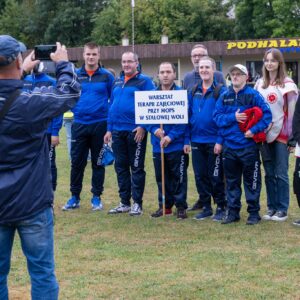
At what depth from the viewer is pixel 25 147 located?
3814 millimetres

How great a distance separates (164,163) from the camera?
807cm

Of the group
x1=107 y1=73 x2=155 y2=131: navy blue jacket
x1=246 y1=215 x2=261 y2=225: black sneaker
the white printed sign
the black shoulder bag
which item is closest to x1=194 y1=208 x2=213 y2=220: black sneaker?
x1=246 y1=215 x2=261 y2=225: black sneaker

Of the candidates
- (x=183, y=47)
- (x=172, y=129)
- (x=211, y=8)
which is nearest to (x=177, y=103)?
(x=172, y=129)

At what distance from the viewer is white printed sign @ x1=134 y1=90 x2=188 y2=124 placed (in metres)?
7.84

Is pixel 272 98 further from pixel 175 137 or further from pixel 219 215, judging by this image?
pixel 219 215

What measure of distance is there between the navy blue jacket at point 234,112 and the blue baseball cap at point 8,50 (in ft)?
13.0

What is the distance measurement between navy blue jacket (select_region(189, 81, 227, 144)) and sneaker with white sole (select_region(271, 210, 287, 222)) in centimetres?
120

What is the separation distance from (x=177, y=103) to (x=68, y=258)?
2580 millimetres

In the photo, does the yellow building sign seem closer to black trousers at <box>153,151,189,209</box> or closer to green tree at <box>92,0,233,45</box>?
green tree at <box>92,0,233,45</box>

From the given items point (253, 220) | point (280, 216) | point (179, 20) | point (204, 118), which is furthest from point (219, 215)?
point (179, 20)

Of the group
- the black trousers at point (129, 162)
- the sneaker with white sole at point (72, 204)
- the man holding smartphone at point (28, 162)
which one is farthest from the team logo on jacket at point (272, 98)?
the man holding smartphone at point (28, 162)

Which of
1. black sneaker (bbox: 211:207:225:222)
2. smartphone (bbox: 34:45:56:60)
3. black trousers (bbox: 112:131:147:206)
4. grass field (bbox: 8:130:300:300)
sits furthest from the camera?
black trousers (bbox: 112:131:147:206)

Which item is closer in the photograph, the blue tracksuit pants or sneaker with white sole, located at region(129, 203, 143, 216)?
the blue tracksuit pants

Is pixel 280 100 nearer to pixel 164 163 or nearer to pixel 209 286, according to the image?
pixel 164 163
